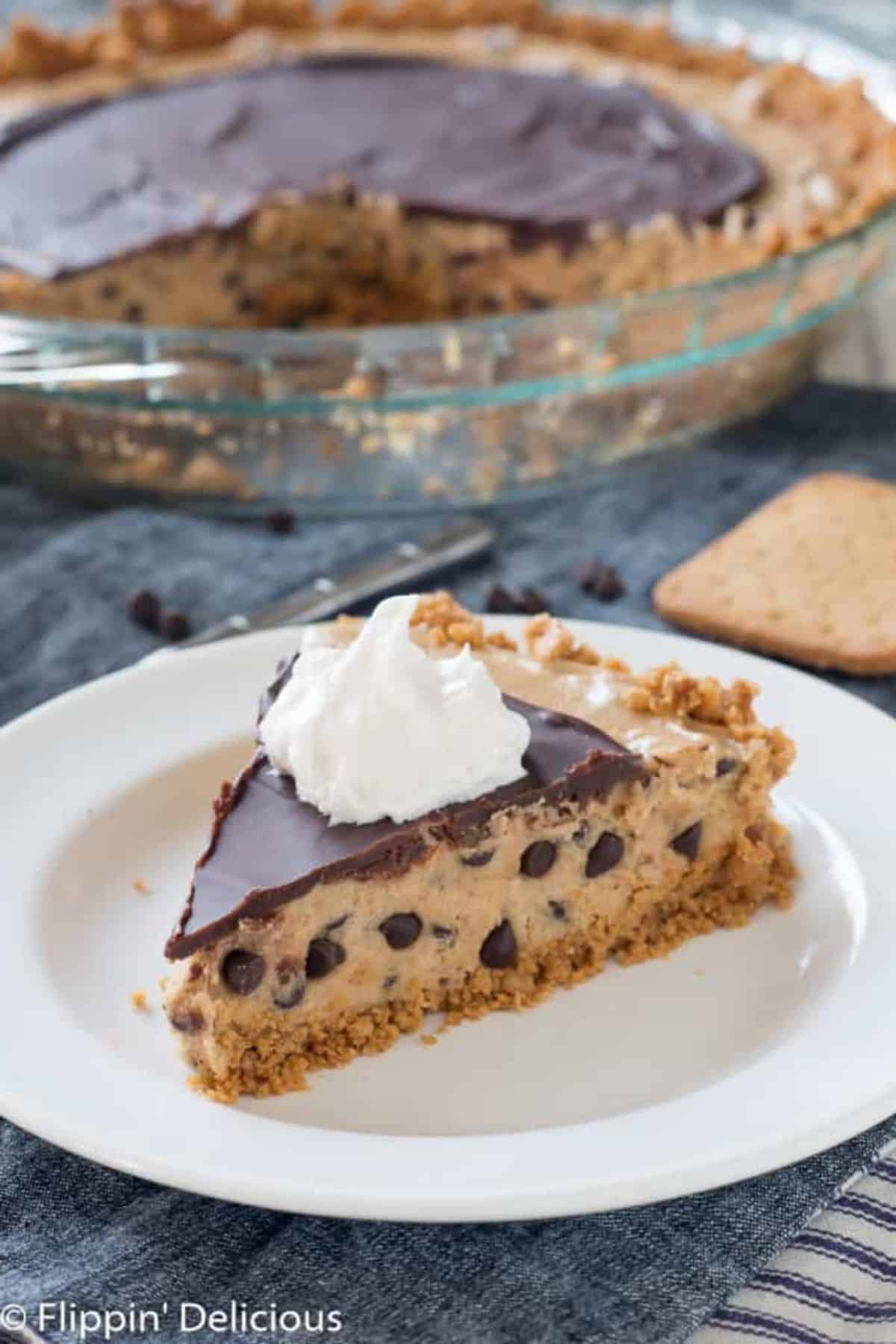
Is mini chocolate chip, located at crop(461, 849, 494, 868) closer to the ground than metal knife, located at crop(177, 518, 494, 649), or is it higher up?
higher up

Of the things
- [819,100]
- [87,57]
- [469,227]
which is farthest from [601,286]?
[87,57]

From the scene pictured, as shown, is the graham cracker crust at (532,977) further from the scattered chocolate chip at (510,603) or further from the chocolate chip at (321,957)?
the scattered chocolate chip at (510,603)

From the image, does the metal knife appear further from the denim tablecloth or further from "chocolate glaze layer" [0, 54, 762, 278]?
"chocolate glaze layer" [0, 54, 762, 278]

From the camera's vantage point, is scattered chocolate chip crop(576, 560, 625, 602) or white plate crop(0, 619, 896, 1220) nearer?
white plate crop(0, 619, 896, 1220)

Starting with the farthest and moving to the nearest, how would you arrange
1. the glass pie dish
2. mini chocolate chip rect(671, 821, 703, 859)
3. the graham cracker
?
the glass pie dish
the graham cracker
mini chocolate chip rect(671, 821, 703, 859)

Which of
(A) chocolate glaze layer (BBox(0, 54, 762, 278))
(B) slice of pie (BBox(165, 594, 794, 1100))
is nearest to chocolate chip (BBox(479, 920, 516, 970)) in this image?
(B) slice of pie (BBox(165, 594, 794, 1100))

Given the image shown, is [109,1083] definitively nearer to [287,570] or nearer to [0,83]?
[287,570]

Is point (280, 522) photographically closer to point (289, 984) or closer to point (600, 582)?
point (600, 582)
